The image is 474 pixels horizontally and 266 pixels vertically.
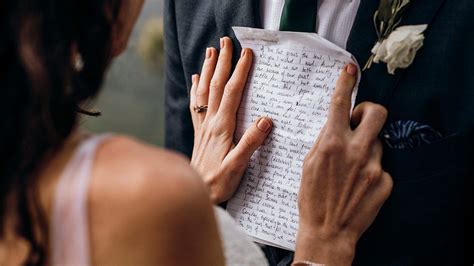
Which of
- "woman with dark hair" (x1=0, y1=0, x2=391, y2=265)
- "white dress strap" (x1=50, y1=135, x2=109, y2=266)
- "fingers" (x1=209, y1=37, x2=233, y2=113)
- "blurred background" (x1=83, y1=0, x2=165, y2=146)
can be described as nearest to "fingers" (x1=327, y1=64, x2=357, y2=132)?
"fingers" (x1=209, y1=37, x2=233, y2=113)

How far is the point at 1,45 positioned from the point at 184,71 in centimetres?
80

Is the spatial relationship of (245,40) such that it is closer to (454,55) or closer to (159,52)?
(454,55)

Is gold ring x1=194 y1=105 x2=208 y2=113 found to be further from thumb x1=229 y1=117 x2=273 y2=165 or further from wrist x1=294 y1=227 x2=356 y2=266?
wrist x1=294 y1=227 x2=356 y2=266

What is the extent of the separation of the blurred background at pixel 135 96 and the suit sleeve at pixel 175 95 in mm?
1990

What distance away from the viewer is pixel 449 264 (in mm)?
1108

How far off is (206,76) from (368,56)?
32 cm

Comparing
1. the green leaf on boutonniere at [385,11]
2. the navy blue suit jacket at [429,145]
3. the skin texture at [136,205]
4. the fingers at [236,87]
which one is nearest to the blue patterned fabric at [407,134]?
the navy blue suit jacket at [429,145]

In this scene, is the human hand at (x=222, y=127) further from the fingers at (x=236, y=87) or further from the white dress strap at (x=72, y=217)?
the white dress strap at (x=72, y=217)

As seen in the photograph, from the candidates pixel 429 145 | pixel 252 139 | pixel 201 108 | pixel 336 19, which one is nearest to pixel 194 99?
pixel 201 108

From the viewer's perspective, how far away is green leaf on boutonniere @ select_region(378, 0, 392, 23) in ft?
3.46

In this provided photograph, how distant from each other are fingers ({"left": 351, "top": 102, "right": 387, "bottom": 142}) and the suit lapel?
4cm

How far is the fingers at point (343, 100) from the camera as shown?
1.03m

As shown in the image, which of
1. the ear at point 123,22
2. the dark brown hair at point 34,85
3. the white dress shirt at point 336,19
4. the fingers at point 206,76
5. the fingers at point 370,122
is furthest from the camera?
the fingers at point 206,76

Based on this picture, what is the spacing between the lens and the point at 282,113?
44.8 inches
